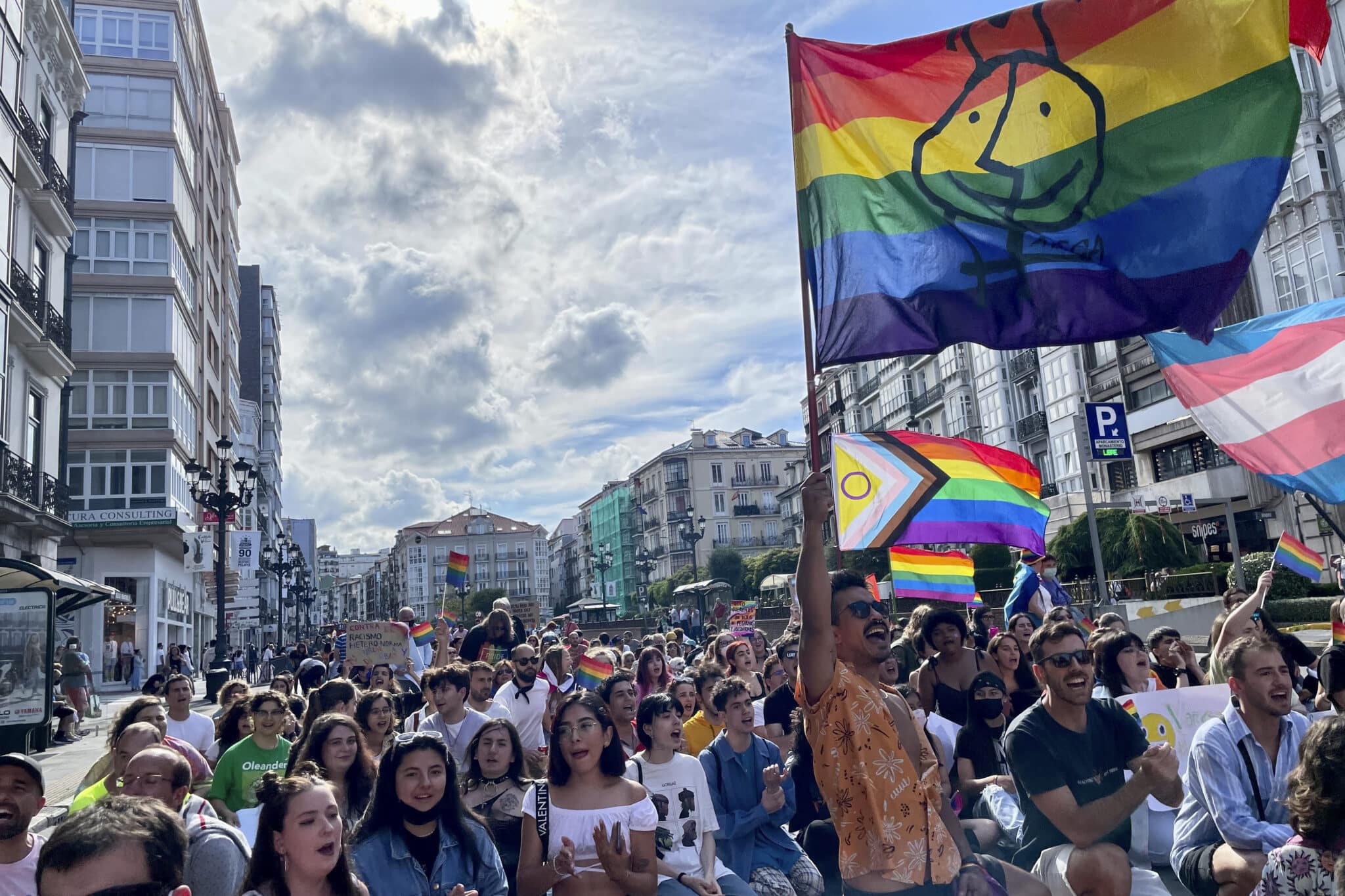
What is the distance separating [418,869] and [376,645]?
921 centimetres

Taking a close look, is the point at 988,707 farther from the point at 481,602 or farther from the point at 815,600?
the point at 481,602

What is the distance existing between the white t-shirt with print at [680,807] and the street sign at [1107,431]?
44.6 feet

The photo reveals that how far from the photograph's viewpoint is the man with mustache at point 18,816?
14.6 ft

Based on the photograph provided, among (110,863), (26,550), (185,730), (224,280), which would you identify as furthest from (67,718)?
(224,280)

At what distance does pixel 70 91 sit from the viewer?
89.2 ft

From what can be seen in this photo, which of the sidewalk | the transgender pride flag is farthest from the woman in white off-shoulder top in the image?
the transgender pride flag

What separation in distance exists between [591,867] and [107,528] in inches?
1319

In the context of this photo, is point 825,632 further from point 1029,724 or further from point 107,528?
point 107,528

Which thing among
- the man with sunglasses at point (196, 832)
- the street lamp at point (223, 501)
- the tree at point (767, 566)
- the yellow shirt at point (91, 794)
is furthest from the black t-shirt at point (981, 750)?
the tree at point (767, 566)

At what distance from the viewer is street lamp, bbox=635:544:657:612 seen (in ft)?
247

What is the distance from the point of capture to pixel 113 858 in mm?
2609

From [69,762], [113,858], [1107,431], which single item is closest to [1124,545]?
[1107,431]

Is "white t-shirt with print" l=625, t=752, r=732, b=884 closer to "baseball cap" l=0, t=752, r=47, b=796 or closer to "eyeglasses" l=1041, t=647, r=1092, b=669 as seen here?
"eyeglasses" l=1041, t=647, r=1092, b=669

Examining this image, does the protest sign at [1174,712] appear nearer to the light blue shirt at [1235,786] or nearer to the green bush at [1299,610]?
the light blue shirt at [1235,786]
